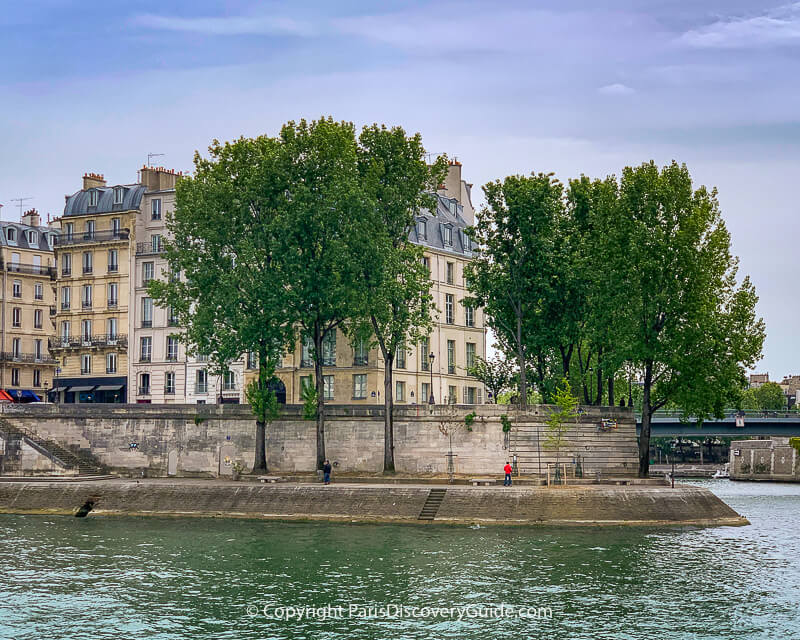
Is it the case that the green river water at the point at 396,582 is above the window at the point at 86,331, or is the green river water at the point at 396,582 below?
below

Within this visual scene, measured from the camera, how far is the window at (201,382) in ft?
266

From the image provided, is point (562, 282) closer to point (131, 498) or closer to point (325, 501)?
point (325, 501)

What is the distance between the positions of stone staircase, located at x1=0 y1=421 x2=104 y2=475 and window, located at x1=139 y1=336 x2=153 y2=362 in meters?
11.4

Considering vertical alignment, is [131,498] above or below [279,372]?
below

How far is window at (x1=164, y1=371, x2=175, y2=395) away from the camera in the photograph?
267 ft

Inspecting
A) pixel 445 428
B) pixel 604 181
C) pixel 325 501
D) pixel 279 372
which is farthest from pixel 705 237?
pixel 279 372

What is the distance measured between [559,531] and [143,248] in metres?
42.9

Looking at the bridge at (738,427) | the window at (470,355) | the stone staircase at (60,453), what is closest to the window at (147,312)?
the stone staircase at (60,453)

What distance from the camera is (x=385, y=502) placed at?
5703 centimetres

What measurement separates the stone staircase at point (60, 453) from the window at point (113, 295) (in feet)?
45.5

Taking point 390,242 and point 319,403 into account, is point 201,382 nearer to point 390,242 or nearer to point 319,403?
point 319,403

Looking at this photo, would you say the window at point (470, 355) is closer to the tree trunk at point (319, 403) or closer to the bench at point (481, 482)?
the tree trunk at point (319, 403)

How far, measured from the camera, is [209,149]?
219 feet

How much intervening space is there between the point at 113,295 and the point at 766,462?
196 ft
